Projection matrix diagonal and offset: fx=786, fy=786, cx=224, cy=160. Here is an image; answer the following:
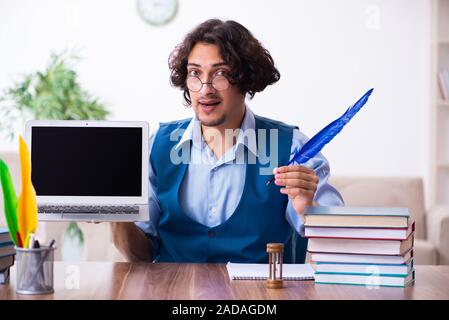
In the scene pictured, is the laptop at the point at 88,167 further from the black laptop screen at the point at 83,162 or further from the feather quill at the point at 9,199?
the feather quill at the point at 9,199

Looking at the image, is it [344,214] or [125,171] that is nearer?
[344,214]

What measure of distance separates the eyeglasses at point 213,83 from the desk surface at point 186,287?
601 mm

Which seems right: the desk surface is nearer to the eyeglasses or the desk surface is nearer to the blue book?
the blue book

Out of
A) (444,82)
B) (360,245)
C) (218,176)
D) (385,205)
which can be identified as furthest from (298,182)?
(444,82)

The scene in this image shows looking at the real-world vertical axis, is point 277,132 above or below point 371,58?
below

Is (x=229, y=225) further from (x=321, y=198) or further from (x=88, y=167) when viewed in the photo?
(x=88, y=167)

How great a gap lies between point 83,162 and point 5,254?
313 millimetres

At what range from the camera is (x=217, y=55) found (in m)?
2.37

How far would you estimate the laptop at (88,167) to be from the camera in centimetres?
193

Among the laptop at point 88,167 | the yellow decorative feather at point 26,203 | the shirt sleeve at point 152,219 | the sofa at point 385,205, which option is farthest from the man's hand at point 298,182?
the sofa at point 385,205

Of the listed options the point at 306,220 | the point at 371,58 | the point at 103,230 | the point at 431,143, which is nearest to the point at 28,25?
the point at 103,230

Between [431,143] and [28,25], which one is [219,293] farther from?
[28,25]

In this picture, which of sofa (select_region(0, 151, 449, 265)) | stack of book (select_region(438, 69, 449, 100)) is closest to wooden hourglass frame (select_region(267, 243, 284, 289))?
sofa (select_region(0, 151, 449, 265))

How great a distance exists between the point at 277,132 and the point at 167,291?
0.86 m
